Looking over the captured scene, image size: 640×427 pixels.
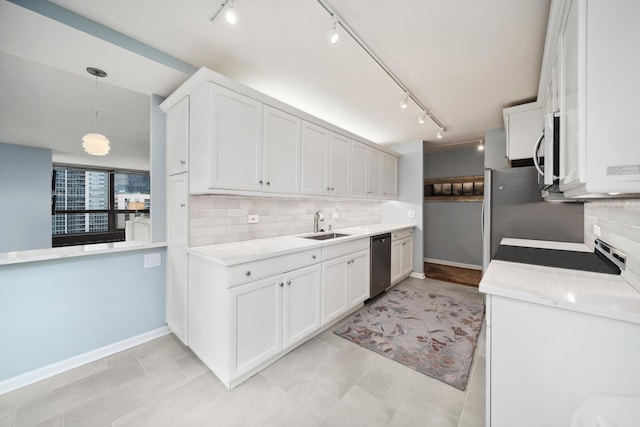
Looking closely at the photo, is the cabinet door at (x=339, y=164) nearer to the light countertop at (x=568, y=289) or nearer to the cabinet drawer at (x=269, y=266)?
the cabinet drawer at (x=269, y=266)

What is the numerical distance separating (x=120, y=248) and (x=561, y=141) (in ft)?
10.3

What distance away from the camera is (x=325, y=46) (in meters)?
1.85

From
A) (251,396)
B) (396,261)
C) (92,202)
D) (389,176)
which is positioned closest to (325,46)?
(251,396)

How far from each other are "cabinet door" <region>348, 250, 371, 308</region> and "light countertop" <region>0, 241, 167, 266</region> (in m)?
2.03

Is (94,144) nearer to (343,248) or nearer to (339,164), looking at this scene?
(339,164)

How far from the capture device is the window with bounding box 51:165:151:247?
6160mm

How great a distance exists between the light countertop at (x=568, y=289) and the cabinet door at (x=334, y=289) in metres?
1.44

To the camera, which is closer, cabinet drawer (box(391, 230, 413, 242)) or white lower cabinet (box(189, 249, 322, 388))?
white lower cabinet (box(189, 249, 322, 388))

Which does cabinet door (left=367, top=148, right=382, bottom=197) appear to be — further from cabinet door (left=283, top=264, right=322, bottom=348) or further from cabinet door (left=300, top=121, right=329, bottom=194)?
cabinet door (left=283, top=264, right=322, bottom=348)

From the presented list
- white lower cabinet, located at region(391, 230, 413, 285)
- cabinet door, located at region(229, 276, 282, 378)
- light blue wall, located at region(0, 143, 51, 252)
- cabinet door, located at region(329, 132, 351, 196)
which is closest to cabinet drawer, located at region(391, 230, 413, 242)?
white lower cabinet, located at region(391, 230, 413, 285)

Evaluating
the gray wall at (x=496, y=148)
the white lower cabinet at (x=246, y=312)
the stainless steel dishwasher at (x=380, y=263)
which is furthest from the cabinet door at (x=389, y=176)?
the white lower cabinet at (x=246, y=312)

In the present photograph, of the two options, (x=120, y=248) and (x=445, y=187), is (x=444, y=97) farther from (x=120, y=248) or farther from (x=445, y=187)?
(x=120, y=248)

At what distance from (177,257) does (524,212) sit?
3.44 metres

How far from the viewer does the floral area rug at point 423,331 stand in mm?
1998
